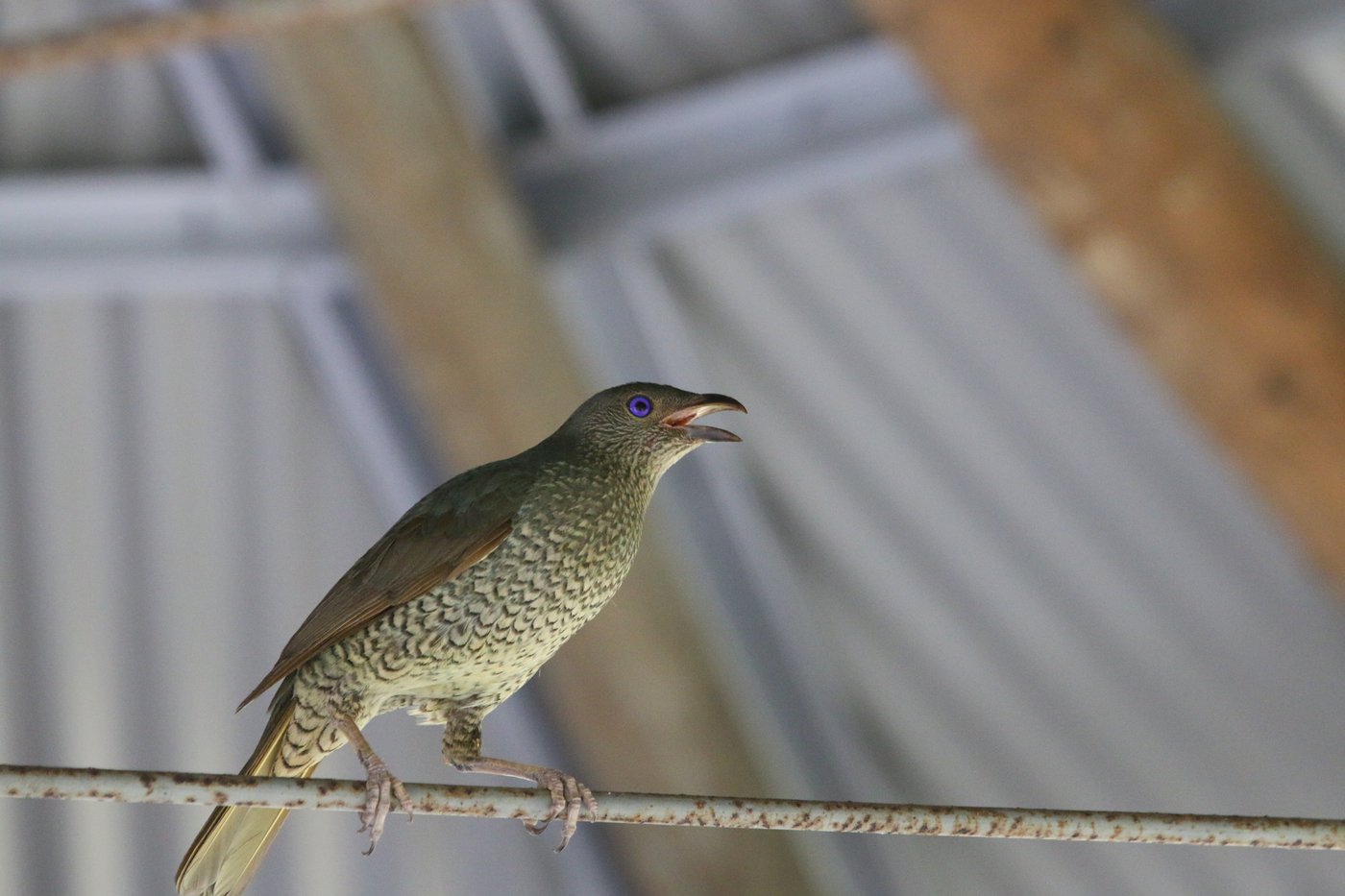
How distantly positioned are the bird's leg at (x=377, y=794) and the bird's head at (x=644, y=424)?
1.23 ft

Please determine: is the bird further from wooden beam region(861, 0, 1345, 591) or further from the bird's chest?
wooden beam region(861, 0, 1345, 591)

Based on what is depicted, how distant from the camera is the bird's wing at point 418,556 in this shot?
4.87ft

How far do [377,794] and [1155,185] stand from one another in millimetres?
2450

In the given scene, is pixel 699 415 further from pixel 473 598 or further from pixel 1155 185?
pixel 1155 185

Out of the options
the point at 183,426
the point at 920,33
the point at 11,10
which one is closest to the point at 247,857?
the point at 920,33

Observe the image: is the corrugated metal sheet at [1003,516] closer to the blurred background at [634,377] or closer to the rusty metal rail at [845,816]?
the blurred background at [634,377]

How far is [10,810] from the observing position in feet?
12.4

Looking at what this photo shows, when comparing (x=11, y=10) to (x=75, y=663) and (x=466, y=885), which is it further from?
(x=466, y=885)

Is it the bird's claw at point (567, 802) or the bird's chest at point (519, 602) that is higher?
the bird's chest at point (519, 602)

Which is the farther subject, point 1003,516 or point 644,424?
point 1003,516

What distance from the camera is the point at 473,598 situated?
148 cm

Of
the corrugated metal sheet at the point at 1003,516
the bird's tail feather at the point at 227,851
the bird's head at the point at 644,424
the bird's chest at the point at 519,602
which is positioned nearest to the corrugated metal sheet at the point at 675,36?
the corrugated metal sheet at the point at 1003,516

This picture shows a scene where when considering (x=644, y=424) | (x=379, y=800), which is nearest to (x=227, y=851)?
(x=379, y=800)

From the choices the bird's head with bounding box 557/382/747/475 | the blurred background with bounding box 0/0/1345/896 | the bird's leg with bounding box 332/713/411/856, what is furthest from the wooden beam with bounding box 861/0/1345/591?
the bird's leg with bounding box 332/713/411/856
